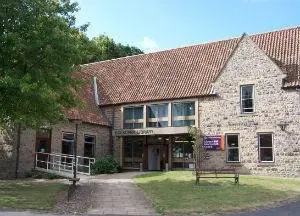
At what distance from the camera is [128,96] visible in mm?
35375

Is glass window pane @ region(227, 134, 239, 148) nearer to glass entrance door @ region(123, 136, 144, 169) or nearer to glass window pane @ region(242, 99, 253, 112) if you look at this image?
glass window pane @ region(242, 99, 253, 112)

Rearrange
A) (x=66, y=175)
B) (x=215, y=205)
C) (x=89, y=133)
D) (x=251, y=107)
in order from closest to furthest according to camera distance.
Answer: (x=215, y=205)
(x=66, y=175)
(x=251, y=107)
(x=89, y=133)

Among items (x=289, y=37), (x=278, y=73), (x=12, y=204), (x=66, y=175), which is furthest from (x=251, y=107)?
(x=12, y=204)

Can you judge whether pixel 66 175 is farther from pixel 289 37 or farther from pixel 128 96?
pixel 289 37

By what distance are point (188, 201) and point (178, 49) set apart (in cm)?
2159

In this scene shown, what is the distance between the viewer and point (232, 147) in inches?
1199

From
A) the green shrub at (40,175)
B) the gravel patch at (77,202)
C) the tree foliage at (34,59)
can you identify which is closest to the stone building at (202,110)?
the green shrub at (40,175)

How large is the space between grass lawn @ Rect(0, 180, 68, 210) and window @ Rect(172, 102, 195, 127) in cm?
1178

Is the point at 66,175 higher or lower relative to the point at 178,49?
lower

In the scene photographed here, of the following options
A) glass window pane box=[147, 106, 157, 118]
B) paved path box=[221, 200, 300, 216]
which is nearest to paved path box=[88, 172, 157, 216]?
paved path box=[221, 200, 300, 216]

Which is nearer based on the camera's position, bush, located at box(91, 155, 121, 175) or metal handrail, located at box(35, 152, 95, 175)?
metal handrail, located at box(35, 152, 95, 175)

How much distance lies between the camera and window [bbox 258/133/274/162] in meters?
29.1

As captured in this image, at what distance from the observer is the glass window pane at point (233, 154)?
30.3 m

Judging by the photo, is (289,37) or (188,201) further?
(289,37)
